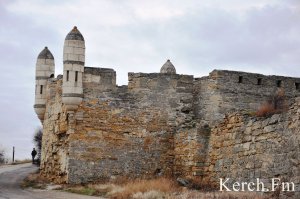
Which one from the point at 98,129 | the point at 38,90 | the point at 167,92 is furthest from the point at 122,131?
the point at 38,90

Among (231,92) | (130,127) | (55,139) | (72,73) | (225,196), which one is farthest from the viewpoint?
(55,139)

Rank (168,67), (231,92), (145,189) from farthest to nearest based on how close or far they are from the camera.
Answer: (168,67) → (231,92) → (145,189)

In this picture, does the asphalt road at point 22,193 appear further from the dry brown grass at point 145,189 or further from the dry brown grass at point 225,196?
the dry brown grass at point 225,196

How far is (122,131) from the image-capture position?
2272 cm

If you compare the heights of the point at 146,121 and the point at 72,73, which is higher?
the point at 72,73

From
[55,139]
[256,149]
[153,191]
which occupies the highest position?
[55,139]

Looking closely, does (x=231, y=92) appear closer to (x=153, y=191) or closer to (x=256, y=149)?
(x=256, y=149)

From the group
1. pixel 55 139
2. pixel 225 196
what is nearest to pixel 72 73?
pixel 55 139

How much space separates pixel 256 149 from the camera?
56.6 ft

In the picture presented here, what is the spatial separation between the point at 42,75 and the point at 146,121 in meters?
5.17

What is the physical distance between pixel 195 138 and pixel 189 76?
3158 mm

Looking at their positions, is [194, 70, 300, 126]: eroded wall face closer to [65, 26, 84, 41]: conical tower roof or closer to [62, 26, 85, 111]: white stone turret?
[62, 26, 85, 111]: white stone turret

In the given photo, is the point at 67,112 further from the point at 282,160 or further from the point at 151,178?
the point at 282,160

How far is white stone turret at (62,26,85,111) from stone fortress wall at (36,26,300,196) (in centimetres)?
14
